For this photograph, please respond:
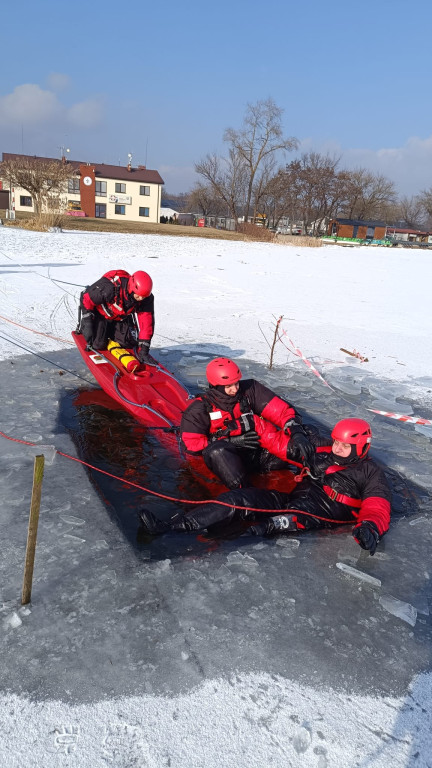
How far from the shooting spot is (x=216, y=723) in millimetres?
1927

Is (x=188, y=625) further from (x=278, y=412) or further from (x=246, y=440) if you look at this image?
(x=278, y=412)

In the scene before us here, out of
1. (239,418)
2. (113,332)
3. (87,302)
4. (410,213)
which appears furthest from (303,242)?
(410,213)

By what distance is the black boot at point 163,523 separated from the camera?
10.0 feet

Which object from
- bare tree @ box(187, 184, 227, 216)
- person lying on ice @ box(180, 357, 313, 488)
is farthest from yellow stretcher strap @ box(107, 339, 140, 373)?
bare tree @ box(187, 184, 227, 216)

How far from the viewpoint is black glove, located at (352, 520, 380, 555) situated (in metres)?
2.82

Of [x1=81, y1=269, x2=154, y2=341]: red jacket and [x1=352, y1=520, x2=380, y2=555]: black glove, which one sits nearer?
[x1=352, y1=520, x2=380, y2=555]: black glove

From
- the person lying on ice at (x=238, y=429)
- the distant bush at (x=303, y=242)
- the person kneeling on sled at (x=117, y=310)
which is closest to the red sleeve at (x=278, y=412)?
the person lying on ice at (x=238, y=429)

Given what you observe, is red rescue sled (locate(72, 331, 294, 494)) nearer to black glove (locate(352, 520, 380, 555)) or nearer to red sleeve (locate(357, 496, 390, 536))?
red sleeve (locate(357, 496, 390, 536))

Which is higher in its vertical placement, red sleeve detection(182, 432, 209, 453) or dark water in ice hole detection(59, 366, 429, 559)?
red sleeve detection(182, 432, 209, 453)

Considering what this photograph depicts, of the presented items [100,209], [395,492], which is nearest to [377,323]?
[395,492]

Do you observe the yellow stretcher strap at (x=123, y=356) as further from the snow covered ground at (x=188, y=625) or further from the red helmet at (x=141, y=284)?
the red helmet at (x=141, y=284)

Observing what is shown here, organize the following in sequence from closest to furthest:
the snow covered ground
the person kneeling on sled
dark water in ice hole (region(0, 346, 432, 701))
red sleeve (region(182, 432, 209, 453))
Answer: the snow covered ground → dark water in ice hole (region(0, 346, 432, 701)) → red sleeve (region(182, 432, 209, 453)) → the person kneeling on sled

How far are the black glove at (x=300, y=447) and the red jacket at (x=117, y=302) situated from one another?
2665 mm

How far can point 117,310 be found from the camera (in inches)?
234
